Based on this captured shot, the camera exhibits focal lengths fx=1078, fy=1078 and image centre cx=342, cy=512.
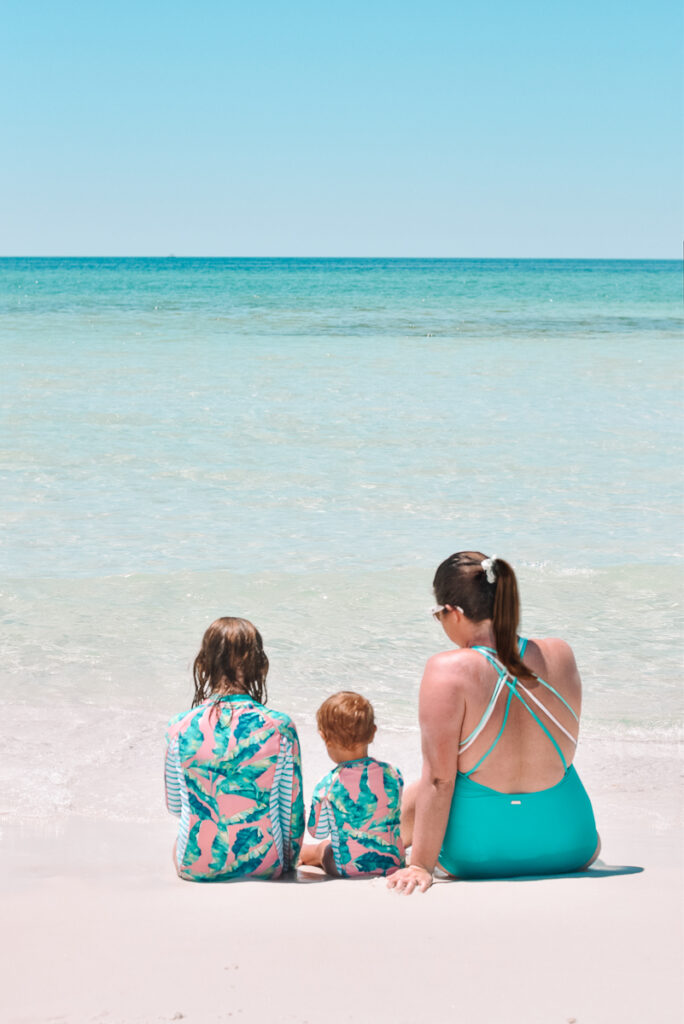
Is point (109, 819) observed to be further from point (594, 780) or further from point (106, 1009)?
point (594, 780)

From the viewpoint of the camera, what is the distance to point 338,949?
2.57 metres

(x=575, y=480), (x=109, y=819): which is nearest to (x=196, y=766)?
(x=109, y=819)

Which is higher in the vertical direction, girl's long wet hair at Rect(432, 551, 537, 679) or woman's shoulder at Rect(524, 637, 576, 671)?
girl's long wet hair at Rect(432, 551, 537, 679)

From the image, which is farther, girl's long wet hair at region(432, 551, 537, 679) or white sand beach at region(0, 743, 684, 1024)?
girl's long wet hair at region(432, 551, 537, 679)

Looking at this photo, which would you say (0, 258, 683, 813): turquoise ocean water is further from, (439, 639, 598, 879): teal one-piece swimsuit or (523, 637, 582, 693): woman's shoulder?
(523, 637, 582, 693): woman's shoulder

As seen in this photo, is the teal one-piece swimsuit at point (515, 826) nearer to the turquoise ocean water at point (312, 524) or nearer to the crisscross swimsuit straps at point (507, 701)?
the crisscross swimsuit straps at point (507, 701)

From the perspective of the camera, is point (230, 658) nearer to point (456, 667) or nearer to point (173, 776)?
point (173, 776)

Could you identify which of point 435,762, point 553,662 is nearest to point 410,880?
point 435,762

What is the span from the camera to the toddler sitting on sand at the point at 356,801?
3324 millimetres

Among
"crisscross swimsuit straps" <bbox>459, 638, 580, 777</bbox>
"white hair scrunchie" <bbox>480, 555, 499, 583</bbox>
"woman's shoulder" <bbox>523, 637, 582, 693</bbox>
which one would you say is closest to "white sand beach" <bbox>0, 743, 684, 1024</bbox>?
"crisscross swimsuit straps" <bbox>459, 638, 580, 777</bbox>

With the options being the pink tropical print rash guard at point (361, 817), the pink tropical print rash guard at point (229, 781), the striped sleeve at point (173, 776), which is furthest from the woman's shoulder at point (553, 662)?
the striped sleeve at point (173, 776)

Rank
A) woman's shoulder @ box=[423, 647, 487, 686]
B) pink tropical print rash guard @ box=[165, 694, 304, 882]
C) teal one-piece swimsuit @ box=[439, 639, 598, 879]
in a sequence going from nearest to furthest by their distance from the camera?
woman's shoulder @ box=[423, 647, 487, 686]
teal one-piece swimsuit @ box=[439, 639, 598, 879]
pink tropical print rash guard @ box=[165, 694, 304, 882]

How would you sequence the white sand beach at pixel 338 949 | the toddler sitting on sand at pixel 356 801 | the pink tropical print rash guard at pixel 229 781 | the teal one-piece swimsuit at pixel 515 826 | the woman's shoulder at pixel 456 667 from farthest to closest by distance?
the toddler sitting on sand at pixel 356 801
the pink tropical print rash guard at pixel 229 781
the teal one-piece swimsuit at pixel 515 826
the woman's shoulder at pixel 456 667
the white sand beach at pixel 338 949

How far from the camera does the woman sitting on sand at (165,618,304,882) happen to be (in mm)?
3195
